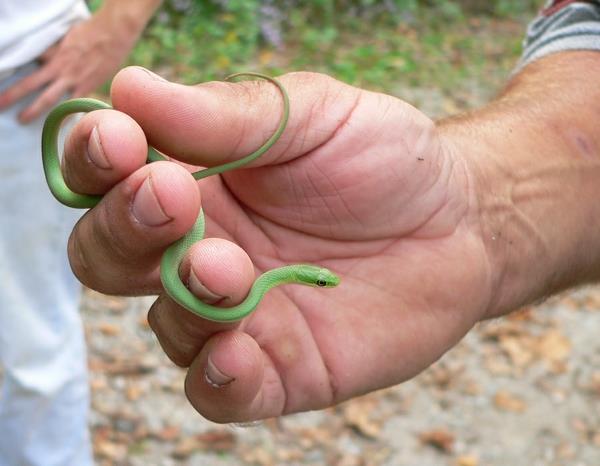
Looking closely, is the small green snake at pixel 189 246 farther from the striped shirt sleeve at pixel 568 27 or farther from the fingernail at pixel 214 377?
the striped shirt sleeve at pixel 568 27

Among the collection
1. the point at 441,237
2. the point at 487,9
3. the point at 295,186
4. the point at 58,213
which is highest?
the point at 295,186

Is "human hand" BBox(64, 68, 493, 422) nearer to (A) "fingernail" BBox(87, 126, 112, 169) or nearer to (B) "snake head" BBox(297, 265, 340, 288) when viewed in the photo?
(A) "fingernail" BBox(87, 126, 112, 169)

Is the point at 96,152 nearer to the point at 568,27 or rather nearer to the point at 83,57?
the point at 83,57

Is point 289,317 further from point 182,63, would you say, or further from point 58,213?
point 182,63

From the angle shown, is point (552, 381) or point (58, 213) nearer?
point (58, 213)

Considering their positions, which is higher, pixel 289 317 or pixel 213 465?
pixel 289 317

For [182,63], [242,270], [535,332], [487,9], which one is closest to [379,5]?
[487,9]

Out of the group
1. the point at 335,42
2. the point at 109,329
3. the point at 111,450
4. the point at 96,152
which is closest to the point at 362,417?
the point at 111,450
